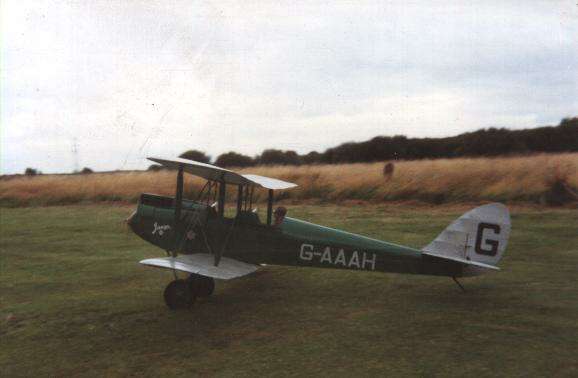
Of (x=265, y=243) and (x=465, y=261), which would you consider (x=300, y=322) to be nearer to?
(x=265, y=243)

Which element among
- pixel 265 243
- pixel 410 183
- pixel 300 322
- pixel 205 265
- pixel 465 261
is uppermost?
pixel 410 183

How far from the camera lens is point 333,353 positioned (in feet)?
18.9

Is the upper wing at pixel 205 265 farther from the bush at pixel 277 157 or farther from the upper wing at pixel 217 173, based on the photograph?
the bush at pixel 277 157

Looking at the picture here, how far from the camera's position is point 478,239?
24.8 feet

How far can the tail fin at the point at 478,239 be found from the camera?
293 inches

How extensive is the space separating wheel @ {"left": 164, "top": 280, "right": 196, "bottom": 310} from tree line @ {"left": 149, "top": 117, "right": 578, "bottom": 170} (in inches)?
1130

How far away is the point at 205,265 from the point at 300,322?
1.75 meters

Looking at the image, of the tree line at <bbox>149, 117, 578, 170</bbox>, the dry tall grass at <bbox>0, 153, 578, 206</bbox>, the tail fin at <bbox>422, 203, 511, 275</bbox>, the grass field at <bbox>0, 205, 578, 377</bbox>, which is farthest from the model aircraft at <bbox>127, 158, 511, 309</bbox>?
the tree line at <bbox>149, 117, 578, 170</bbox>

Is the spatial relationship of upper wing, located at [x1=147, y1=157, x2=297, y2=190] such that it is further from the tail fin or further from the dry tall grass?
the dry tall grass

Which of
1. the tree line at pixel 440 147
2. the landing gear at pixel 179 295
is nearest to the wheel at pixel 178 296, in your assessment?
the landing gear at pixel 179 295

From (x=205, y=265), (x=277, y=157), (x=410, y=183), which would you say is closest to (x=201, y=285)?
(x=205, y=265)

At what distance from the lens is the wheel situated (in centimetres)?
769

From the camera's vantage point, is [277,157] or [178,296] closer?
[178,296]

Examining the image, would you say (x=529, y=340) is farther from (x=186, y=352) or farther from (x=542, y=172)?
(x=542, y=172)
